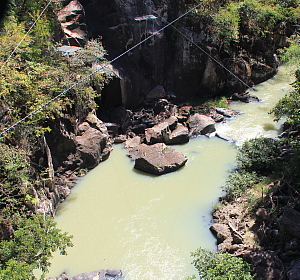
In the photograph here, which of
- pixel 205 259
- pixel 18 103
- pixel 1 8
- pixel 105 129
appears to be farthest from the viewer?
pixel 105 129

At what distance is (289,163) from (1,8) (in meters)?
8.78

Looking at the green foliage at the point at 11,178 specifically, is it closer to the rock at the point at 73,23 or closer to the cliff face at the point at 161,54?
the cliff face at the point at 161,54

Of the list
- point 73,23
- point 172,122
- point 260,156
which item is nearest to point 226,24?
point 172,122

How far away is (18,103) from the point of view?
9148mm

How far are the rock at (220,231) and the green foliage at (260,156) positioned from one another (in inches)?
114

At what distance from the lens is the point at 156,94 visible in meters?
17.3

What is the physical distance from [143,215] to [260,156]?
15.0ft

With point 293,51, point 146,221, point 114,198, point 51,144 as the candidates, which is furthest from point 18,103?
point 293,51

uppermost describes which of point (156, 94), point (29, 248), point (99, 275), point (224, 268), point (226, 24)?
point (226, 24)

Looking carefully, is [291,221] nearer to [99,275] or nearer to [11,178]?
[99,275]

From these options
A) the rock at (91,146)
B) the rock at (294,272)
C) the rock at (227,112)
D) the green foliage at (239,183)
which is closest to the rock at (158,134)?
the rock at (91,146)

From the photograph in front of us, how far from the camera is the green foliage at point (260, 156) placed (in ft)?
34.7

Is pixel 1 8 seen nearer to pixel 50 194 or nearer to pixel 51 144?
pixel 50 194

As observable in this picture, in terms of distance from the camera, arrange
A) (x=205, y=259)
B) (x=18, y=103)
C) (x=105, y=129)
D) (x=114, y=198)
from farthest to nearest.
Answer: (x=105, y=129), (x=114, y=198), (x=18, y=103), (x=205, y=259)
